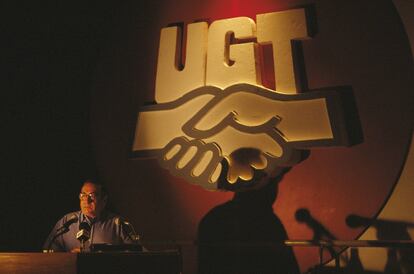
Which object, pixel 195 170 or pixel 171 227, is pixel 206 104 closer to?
pixel 195 170

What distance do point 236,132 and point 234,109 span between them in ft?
0.74

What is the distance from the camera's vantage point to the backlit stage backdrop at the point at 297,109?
180 inches

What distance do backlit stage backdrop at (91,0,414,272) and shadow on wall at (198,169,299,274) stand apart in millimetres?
82

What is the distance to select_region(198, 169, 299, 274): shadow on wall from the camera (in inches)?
189

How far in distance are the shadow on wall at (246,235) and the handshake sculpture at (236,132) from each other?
16 centimetres

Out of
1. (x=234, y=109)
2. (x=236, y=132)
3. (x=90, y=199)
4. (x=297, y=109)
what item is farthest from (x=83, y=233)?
(x=297, y=109)

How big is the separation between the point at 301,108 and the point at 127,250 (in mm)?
2300

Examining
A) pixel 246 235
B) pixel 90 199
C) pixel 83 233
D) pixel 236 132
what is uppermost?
pixel 236 132

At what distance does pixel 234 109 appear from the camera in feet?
17.0

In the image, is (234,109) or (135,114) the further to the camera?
(135,114)

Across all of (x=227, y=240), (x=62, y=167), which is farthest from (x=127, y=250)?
(x=62, y=167)

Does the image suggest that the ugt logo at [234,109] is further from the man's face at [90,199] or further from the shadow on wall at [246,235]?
the man's face at [90,199]

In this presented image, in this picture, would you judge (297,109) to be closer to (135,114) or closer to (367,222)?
(367,222)

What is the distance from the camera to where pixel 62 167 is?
571 centimetres
